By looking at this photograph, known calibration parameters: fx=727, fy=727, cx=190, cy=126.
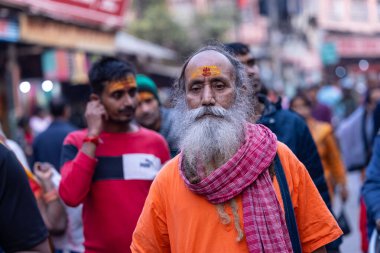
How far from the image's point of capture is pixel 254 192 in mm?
2846

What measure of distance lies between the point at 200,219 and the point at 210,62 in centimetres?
68

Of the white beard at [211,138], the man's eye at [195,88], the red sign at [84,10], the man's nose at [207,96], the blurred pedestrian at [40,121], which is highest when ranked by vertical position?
the red sign at [84,10]

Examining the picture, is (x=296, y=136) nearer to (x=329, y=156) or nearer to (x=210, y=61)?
(x=210, y=61)

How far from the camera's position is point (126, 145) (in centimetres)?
428

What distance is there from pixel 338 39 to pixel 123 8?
3861cm

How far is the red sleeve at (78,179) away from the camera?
4.04 m

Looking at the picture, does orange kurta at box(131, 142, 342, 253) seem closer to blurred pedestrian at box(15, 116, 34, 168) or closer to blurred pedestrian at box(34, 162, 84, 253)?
blurred pedestrian at box(34, 162, 84, 253)

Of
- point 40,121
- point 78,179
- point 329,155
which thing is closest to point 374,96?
point 329,155

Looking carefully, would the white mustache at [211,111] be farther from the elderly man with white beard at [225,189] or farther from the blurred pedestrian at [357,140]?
the blurred pedestrian at [357,140]

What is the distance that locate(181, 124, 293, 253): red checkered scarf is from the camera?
2770 millimetres

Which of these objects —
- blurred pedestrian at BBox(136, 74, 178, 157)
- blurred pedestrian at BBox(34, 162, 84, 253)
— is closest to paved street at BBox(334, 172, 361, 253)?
blurred pedestrian at BBox(136, 74, 178, 157)

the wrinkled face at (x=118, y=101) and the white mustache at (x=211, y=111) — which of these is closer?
the white mustache at (x=211, y=111)

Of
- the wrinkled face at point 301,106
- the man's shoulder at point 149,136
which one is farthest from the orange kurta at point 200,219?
the wrinkled face at point 301,106

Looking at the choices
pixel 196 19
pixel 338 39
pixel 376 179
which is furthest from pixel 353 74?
pixel 376 179
